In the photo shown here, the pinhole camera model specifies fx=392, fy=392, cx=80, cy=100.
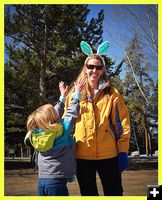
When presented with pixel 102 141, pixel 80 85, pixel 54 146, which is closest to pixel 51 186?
pixel 54 146

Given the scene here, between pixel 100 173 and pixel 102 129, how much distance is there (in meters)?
0.41

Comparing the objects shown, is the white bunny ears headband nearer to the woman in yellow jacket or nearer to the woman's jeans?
the woman in yellow jacket

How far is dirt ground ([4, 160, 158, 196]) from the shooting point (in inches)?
173

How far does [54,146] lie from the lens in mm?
3449

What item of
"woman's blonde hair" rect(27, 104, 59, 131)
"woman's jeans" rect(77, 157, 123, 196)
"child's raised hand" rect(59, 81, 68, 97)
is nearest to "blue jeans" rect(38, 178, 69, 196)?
"woman's jeans" rect(77, 157, 123, 196)

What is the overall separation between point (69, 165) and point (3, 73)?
1507mm

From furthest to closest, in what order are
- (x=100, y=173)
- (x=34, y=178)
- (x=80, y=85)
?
(x=34, y=178) → (x=80, y=85) → (x=100, y=173)

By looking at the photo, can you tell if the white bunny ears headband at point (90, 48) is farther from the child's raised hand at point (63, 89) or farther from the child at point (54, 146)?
the child at point (54, 146)

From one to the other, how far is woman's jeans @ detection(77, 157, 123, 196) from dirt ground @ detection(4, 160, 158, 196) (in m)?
0.71

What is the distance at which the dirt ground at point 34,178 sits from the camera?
439 centimetres

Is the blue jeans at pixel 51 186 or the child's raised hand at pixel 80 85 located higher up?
the child's raised hand at pixel 80 85

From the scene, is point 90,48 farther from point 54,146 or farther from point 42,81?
point 54,146

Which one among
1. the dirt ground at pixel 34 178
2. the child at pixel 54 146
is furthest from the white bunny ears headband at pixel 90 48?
the dirt ground at pixel 34 178

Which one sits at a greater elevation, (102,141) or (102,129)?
(102,129)
